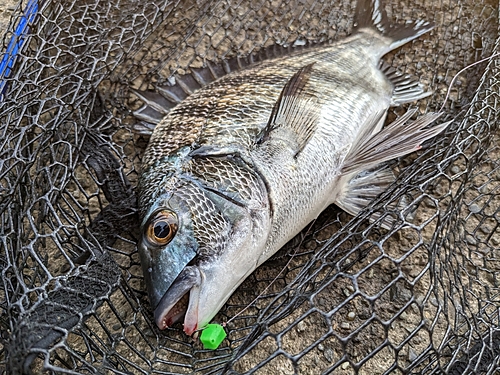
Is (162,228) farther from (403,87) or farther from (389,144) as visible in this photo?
(403,87)

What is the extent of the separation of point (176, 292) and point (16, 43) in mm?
1684

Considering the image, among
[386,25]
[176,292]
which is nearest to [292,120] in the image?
[176,292]

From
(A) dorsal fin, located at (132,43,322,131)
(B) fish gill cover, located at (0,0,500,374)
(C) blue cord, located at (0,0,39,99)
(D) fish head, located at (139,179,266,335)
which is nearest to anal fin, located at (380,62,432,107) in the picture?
(B) fish gill cover, located at (0,0,500,374)

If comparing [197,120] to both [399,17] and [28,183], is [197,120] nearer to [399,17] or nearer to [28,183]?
[28,183]

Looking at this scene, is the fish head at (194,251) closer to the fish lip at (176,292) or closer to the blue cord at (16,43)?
the fish lip at (176,292)

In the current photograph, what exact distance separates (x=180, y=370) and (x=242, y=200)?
0.82 metres

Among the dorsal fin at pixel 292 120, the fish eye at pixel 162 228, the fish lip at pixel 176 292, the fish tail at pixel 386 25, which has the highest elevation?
the fish tail at pixel 386 25

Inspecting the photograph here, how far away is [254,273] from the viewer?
2248 mm

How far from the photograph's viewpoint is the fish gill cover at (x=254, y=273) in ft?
5.27

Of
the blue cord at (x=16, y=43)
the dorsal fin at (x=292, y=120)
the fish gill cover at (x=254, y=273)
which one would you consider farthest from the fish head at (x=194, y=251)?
the blue cord at (x=16, y=43)

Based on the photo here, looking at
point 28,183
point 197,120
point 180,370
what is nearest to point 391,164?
point 197,120

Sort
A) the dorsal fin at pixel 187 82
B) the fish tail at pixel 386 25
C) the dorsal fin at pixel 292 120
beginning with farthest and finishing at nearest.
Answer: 1. the fish tail at pixel 386 25
2. the dorsal fin at pixel 187 82
3. the dorsal fin at pixel 292 120

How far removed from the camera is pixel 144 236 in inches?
73.3

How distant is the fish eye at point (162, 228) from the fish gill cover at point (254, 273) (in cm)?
21
